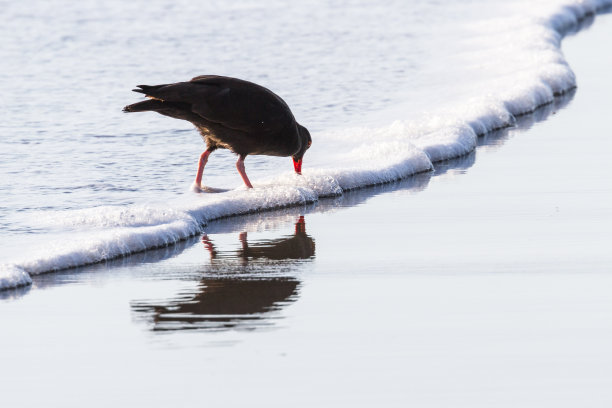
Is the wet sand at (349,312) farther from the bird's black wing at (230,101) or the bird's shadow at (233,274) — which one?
the bird's black wing at (230,101)

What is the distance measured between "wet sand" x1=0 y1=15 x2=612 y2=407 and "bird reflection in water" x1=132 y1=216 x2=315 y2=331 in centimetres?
2

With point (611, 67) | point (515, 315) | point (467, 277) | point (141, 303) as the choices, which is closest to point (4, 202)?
point (141, 303)

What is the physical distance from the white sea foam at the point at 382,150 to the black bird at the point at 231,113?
279 millimetres

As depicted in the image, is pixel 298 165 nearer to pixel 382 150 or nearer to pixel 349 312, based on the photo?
pixel 382 150

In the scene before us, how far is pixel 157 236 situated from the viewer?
7.65m

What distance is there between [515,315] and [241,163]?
391 centimetres

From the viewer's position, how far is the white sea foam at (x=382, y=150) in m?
7.50

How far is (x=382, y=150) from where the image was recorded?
10.7m

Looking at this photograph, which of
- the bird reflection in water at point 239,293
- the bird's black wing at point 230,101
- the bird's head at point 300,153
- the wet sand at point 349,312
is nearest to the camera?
the wet sand at point 349,312

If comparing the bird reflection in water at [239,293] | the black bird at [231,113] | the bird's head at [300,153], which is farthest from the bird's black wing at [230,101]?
the bird reflection in water at [239,293]

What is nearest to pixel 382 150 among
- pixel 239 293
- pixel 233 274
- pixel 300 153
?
pixel 300 153

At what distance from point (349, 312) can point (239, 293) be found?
2.25 ft

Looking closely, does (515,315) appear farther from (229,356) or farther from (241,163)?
(241,163)

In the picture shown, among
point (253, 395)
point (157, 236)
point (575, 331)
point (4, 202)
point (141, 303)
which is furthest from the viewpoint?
point (4, 202)
